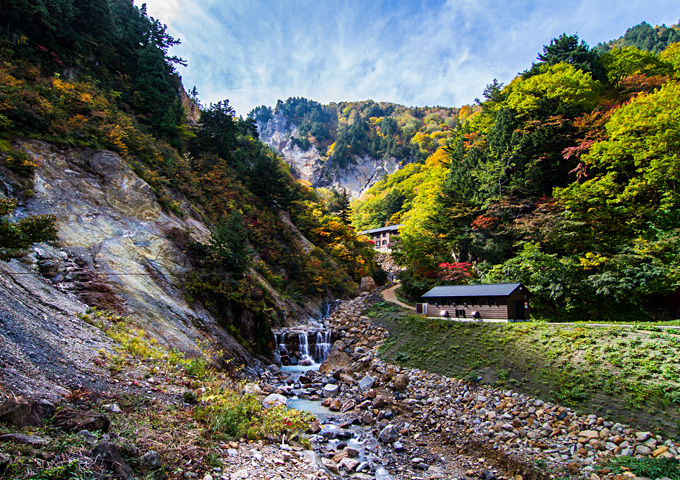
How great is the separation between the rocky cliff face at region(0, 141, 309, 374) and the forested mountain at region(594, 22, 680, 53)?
72.8 m

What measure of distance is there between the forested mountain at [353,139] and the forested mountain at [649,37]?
38083 millimetres

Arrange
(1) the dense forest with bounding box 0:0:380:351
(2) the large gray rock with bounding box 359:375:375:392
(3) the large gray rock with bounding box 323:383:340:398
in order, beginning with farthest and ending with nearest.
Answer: (2) the large gray rock with bounding box 359:375:375:392 < (3) the large gray rock with bounding box 323:383:340:398 < (1) the dense forest with bounding box 0:0:380:351

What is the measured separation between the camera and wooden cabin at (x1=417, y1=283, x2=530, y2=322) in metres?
17.8

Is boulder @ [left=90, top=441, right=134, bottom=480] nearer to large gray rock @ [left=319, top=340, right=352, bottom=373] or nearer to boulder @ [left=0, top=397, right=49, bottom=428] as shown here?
boulder @ [left=0, top=397, right=49, bottom=428]

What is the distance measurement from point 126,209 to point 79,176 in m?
2.64

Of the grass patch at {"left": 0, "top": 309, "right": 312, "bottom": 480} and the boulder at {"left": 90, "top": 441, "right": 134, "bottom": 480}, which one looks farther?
the boulder at {"left": 90, "top": 441, "right": 134, "bottom": 480}

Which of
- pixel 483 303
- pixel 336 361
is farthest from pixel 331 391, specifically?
pixel 483 303

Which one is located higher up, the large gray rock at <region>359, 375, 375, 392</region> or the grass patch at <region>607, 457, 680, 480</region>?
the grass patch at <region>607, 457, 680, 480</region>

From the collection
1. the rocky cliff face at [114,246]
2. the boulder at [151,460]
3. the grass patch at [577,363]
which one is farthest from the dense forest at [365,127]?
the boulder at [151,460]

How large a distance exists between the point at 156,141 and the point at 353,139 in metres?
93.6

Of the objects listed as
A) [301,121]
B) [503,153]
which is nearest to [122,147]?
[503,153]

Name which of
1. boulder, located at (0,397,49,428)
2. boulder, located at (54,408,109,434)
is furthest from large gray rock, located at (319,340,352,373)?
boulder, located at (0,397,49,428)

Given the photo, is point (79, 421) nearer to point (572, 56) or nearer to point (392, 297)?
point (392, 297)

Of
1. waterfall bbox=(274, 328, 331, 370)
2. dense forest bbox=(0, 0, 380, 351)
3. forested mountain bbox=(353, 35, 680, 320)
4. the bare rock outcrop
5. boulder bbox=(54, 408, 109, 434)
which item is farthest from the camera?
waterfall bbox=(274, 328, 331, 370)
